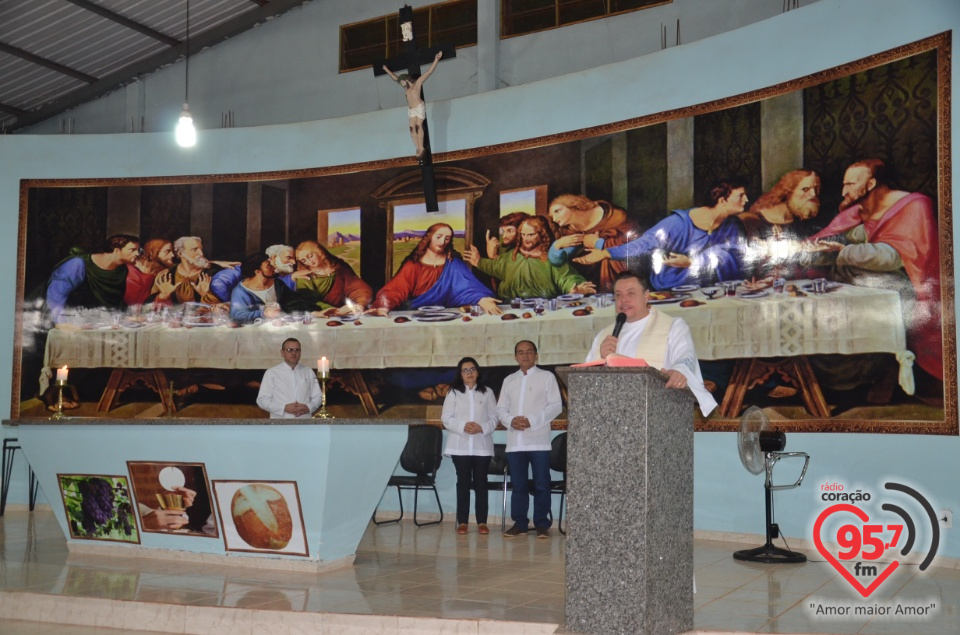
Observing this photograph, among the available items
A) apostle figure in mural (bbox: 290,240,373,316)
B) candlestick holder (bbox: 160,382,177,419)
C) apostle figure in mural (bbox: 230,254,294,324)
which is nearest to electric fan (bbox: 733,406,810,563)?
apostle figure in mural (bbox: 290,240,373,316)

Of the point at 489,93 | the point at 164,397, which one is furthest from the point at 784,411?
the point at 164,397

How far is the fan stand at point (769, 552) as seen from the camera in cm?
679

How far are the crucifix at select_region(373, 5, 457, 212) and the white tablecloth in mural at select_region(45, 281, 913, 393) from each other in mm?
1428

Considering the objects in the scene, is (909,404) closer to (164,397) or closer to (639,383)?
(639,383)

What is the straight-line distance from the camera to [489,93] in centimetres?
970

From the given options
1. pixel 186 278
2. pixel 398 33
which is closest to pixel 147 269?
pixel 186 278

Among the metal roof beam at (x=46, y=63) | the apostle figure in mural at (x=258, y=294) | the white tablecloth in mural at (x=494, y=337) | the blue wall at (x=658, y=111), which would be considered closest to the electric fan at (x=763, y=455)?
the blue wall at (x=658, y=111)

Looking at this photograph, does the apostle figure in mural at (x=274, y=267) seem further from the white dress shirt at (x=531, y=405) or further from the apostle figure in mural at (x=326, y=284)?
the white dress shirt at (x=531, y=405)

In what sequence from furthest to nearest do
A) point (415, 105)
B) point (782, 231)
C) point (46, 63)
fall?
point (46, 63)
point (415, 105)
point (782, 231)

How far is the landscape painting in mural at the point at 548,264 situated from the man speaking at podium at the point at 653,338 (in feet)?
10.0

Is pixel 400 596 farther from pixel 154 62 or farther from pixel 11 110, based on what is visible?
pixel 11 110

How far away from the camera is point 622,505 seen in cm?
411

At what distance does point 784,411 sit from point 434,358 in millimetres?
3629

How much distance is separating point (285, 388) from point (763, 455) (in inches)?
163
